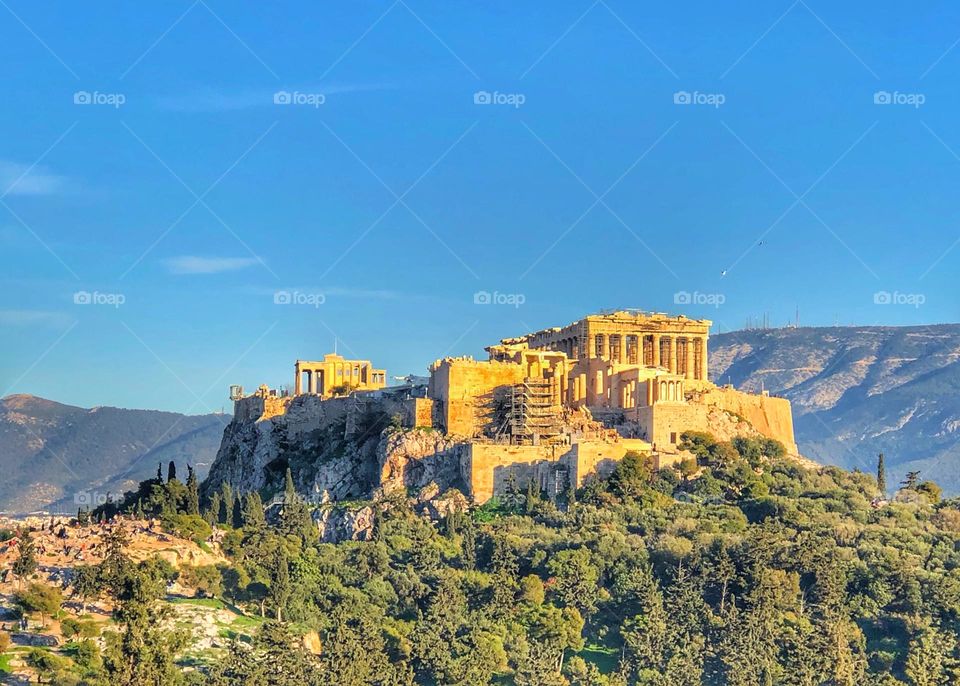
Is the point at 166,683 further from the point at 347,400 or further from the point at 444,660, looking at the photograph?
the point at 347,400

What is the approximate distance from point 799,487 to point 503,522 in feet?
56.0

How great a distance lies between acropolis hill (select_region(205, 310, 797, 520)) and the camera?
99875 mm

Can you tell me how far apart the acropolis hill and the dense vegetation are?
6.72 feet

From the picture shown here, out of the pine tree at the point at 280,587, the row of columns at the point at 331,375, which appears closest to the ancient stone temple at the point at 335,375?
the row of columns at the point at 331,375

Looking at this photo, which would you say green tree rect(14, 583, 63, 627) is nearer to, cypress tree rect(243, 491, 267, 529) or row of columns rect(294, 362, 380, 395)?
cypress tree rect(243, 491, 267, 529)

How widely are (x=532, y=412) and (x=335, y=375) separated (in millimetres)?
21508

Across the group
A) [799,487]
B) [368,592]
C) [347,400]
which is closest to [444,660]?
[368,592]

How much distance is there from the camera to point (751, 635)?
270 feet

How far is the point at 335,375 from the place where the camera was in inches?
4734

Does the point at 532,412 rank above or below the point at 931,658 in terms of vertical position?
above

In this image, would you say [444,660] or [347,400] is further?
[347,400]

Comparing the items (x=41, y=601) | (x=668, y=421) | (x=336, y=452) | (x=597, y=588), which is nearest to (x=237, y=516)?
(x=336, y=452)

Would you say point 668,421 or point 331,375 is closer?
point 668,421

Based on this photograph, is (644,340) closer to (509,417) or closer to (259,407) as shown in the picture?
(509,417)
